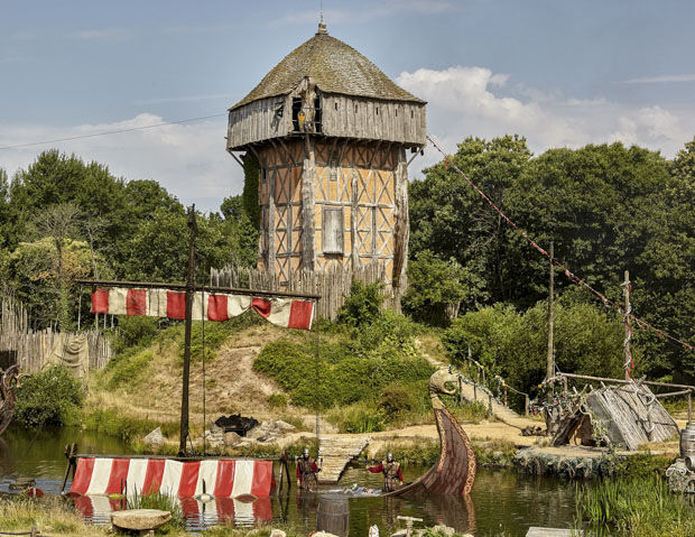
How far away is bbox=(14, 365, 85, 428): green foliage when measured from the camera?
1558 inches

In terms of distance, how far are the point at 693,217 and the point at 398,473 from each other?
85.3 feet

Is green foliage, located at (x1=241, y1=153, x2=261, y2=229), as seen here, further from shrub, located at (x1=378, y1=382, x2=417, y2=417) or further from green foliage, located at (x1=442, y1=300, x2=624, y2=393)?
shrub, located at (x1=378, y1=382, x2=417, y2=417)

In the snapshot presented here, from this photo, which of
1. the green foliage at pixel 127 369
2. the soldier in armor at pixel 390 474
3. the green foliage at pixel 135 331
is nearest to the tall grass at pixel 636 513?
the soldier in armor at pixel 390 474

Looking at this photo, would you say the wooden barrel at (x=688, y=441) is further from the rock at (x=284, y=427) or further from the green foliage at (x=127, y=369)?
the green foliage at (x=127, y=369)

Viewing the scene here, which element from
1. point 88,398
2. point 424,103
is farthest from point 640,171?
point 88,398

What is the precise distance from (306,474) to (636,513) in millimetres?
9442

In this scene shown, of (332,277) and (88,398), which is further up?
(332,277)

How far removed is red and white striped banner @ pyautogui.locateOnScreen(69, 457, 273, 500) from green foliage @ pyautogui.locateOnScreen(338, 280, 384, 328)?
21134 millimetres

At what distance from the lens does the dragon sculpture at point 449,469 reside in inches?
959

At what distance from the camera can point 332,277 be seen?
149 ft

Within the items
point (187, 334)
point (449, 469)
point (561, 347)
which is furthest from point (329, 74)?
point (449, 469)

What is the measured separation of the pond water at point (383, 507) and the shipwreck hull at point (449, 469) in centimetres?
27

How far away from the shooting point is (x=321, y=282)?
4500 cm

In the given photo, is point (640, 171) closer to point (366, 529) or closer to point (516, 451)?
point (516, 451)
